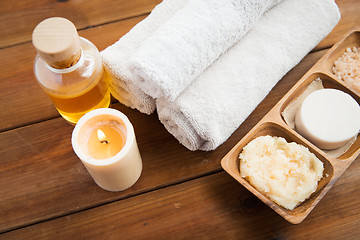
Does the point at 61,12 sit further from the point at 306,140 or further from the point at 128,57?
the point at 306,140

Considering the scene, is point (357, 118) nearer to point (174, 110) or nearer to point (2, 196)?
point (174, 110)

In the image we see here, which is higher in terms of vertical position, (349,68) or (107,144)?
(349,68)

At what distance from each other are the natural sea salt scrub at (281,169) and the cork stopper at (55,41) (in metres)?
0.26

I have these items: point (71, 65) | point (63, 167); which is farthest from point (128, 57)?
point (63, 167)

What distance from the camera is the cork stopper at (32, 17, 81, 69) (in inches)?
15.6

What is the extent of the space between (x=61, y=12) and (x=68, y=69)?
0.25m

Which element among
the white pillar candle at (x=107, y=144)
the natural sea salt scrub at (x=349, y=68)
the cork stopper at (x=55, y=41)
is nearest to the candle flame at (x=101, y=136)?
the white pillar candle at (x=107, y=144)

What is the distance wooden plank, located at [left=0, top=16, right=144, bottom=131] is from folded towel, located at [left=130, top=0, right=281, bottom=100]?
19cm

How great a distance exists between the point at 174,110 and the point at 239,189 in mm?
160

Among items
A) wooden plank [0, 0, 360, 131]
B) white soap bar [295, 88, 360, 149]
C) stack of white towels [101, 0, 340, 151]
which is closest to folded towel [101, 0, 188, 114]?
stack of white towels [101, 0, 340, 151]

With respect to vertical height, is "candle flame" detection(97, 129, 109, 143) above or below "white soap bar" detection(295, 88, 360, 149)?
below

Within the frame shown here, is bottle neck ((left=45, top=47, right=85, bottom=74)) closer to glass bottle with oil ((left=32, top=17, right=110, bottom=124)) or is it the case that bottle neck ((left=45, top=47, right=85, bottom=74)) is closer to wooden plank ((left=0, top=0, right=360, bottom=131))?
glass bottle with oil ((left=32, top=17, right=110, bottom=124))

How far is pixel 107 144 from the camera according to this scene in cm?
48

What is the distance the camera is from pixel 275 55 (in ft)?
1.74
